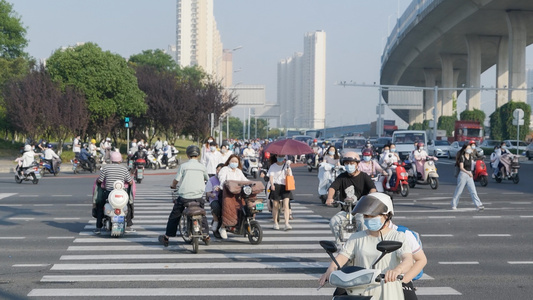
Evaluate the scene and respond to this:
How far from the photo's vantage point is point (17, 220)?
17438 mm

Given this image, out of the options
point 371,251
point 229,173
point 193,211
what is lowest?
point 193,211

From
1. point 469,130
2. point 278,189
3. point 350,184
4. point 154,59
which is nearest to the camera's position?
point 350,184

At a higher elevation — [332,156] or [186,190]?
[332,156]

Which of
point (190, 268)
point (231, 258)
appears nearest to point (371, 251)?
point (190, 268)

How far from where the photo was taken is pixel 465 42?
82.4 m

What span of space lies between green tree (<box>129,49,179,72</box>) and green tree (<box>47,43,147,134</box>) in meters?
45.6

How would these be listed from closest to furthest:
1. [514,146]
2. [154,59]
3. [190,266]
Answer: [190,266]
[514,146]
[154,59]

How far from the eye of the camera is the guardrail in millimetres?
67562

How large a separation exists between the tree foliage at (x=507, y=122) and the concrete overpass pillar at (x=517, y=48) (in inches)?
73.9

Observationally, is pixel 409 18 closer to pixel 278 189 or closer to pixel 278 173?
pixel 278 173

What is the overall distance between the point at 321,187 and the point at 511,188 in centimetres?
1016

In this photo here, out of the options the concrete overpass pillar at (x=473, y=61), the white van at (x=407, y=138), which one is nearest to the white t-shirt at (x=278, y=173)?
the white van at (x=407, y=138)

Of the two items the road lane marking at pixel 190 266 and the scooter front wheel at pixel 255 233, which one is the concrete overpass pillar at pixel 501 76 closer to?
the scooter front wheel at pixel 255 233

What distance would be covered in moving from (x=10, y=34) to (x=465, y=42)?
4957 centimetres
